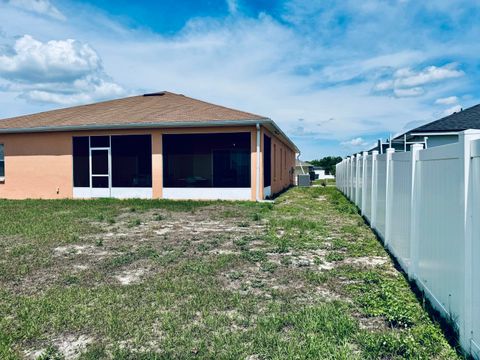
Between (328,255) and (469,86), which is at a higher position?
(469,86)

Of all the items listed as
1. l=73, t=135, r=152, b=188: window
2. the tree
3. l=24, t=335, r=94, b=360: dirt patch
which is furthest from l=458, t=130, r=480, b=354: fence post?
the tree

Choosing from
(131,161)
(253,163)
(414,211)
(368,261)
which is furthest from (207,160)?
(414,211)

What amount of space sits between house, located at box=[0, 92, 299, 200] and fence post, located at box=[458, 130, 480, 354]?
10.9 meters

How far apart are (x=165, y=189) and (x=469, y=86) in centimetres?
1750

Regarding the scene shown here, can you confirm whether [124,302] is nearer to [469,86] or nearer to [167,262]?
[167,262]

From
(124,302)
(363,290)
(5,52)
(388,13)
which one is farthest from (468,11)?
(5,52)

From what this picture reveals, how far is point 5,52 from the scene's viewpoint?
16438 mm

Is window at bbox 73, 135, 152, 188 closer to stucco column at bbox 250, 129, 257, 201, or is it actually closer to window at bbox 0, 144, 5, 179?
window at bbox 0, 144, 5, 179

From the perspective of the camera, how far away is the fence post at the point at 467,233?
245cm

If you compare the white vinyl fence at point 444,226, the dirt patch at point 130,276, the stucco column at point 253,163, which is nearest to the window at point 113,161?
the stucco column at point 253,163

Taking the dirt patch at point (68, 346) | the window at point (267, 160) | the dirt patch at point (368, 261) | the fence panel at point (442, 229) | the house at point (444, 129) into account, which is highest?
the house at point (444, 129)

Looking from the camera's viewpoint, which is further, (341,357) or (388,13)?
(388,13)

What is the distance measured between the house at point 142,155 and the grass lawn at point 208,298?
690 centimetres

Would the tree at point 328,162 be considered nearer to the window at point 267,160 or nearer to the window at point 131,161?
the window at point 267,160
